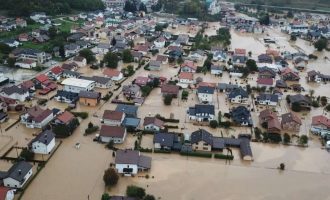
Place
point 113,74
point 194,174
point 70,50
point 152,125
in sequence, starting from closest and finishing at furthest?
point 194,174, point 152,125, point 113,74, point 70,50

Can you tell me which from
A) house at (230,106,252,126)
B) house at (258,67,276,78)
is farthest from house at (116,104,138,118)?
house at (258,67,276,78)

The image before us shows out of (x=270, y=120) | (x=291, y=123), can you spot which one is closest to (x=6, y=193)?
(x=270, y=120)

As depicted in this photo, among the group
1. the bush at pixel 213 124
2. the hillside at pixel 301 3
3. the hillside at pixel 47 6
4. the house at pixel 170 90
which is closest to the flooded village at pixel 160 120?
the bush at pixel 213 124

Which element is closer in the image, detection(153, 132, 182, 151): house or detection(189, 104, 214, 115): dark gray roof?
detection(153, 132, 182, 151): house

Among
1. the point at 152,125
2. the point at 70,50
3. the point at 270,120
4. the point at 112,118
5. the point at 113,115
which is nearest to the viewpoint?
the point at 152,125

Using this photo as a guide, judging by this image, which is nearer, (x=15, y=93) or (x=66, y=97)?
(x=15, y=93)

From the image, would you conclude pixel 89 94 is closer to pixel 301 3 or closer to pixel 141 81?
pixel 141 81

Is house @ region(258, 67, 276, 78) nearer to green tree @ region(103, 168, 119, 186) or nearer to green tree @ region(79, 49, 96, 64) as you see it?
green tree @ region(79, 49, 96, 64)
